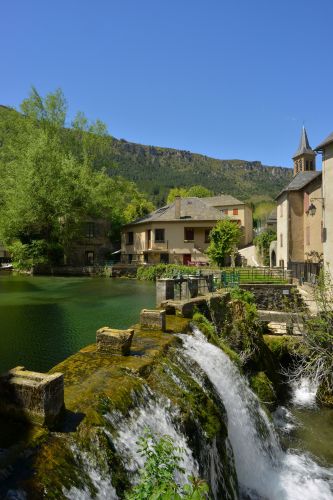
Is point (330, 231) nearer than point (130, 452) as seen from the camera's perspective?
No

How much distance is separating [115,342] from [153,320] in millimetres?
2535

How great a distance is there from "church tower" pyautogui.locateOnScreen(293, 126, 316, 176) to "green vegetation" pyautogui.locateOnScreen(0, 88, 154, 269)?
93.8 ft

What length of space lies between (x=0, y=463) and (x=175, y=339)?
638 centimetres

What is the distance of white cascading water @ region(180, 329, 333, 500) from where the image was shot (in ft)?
27.1

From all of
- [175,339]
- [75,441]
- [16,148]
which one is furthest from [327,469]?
[16,148]

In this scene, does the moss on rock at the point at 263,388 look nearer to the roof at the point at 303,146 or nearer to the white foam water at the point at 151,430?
the white foam water at the point at 151,430

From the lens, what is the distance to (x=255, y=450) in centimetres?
873

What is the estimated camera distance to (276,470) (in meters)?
8.89

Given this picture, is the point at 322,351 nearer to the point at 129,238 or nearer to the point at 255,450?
the point at 255,450

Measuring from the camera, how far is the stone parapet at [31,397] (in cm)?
491

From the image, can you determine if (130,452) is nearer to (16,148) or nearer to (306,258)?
(306,258)

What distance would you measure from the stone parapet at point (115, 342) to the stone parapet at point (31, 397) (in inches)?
127

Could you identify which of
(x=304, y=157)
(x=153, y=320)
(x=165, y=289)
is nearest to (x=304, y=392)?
(x=165, y=289)

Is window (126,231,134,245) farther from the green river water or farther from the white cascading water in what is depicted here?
the white cascading water
